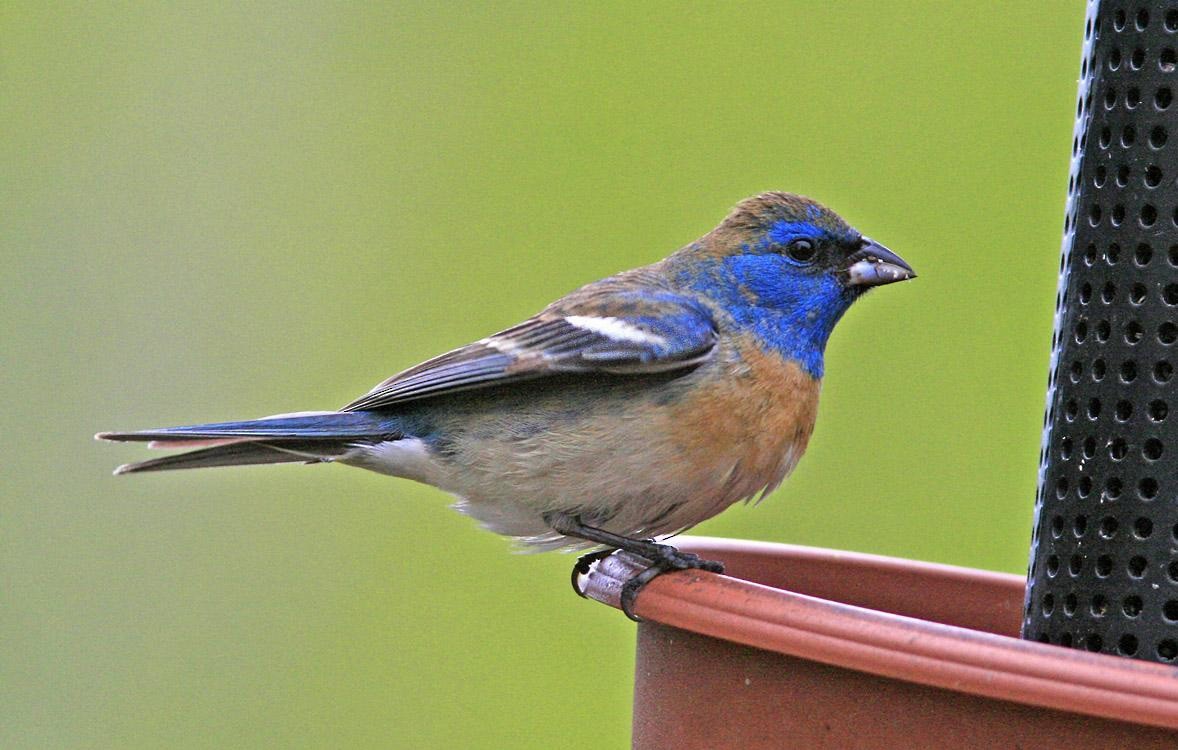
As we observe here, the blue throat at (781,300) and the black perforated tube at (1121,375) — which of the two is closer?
the black perforated tube at (1121,375)

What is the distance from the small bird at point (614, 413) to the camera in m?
4.10

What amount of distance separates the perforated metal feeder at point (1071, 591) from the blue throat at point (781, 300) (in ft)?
3.85

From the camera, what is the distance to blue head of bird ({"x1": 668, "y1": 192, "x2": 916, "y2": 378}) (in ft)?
15.0

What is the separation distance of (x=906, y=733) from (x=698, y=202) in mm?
4254

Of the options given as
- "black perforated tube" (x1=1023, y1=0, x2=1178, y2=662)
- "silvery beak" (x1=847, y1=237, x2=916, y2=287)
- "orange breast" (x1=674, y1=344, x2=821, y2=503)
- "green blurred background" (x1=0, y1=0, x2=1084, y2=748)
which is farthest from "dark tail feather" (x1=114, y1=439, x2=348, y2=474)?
"green blurred background" (x1=0, y1=0, x2=1084, y2=748)

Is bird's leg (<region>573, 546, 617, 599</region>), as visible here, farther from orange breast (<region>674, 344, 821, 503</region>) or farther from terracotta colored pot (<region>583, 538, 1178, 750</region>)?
terracotta colored pot (<region>583, 538, 1178, 750</region>)

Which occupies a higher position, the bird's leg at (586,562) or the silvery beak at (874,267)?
the silvery beak at (874,267)

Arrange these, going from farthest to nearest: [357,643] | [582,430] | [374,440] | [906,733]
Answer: [357,643]
[374,440]
[582,430]
[906,733]

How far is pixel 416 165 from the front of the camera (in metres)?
7.45

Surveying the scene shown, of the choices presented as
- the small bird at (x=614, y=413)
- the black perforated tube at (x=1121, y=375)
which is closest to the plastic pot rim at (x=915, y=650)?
the black perforated tube at (x=1121, y=375)

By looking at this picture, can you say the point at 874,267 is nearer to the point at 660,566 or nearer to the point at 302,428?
the point at 660,566

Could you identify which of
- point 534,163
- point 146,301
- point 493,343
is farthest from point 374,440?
point 146,301

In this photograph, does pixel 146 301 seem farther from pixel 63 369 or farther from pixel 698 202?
pixel 698 202

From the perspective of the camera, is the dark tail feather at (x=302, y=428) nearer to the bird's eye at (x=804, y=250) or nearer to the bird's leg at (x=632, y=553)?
the bird's leg at (x=632, y=553)
